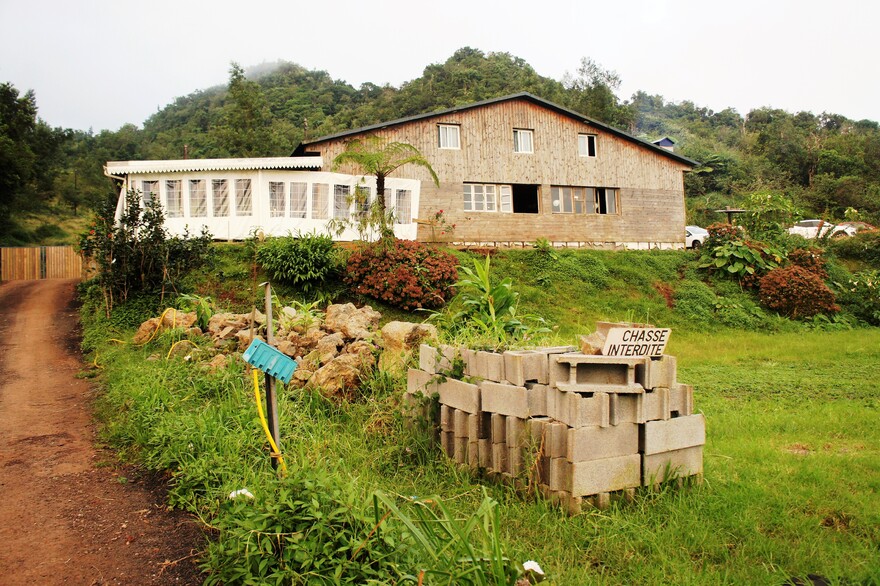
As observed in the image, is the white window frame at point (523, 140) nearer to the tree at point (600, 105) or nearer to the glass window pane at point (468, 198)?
the glass window pane at point (468, 198)

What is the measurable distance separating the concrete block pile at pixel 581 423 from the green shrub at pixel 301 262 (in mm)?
11201

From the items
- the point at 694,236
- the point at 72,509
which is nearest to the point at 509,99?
the point at 694,236

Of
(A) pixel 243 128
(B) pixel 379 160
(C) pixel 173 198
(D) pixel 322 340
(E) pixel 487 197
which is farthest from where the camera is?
(A) pixel 243 128

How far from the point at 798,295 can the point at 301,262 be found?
47.2 feet

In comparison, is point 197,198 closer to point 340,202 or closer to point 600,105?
point 340,202

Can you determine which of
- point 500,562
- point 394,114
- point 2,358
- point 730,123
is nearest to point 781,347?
A: point 500,562

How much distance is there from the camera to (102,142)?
48.2 meters

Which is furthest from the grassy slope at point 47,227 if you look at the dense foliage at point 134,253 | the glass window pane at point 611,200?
the glass window pane at point 611,200

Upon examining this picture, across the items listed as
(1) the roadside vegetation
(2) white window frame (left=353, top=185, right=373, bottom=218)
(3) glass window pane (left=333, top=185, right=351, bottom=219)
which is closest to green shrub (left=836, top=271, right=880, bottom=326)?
(1) the roadside vegetation

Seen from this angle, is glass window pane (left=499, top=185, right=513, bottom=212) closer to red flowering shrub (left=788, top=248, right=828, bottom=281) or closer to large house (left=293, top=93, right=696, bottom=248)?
large house (left=293, top=93, right=696, bottom=248)

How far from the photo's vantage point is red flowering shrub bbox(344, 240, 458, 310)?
15906 mm

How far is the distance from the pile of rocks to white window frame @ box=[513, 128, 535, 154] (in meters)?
15.2

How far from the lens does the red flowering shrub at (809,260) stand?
21.8 metres

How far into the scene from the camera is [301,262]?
16234 mm
